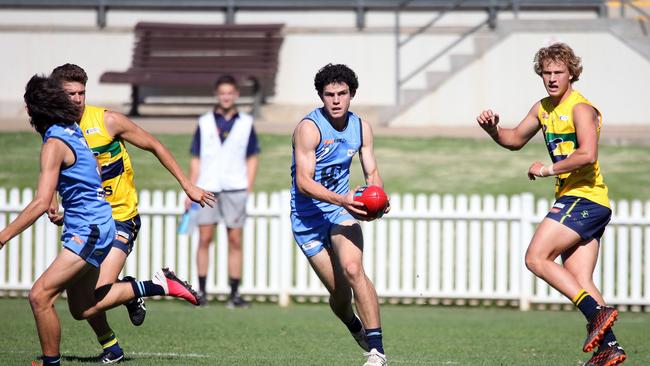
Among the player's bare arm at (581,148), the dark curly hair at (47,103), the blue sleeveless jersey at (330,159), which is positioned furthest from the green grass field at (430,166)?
the dark curly hair at (47,103)

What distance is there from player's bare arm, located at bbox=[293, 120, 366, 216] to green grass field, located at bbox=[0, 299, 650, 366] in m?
1.27

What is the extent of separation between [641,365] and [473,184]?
27.6 feet

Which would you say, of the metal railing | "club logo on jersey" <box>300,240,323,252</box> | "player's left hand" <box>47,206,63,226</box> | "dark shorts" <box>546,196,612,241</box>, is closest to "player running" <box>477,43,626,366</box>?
"dark shorts" <box>546,196,612,241</box>

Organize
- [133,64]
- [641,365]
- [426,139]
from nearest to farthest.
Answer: [641,365]
[426,139]
[133,64]

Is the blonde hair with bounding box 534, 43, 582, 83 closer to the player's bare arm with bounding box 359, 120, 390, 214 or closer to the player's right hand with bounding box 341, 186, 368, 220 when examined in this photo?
the player's bare arm with bounding box 359, 120, 390, 214

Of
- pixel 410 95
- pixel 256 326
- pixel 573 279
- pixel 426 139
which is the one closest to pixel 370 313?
pixel 573 279

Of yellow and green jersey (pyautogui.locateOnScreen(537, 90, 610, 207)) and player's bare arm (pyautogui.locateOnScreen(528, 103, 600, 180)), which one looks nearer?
player's bare arm (pyautogui.locateOnScreen(528, 103, 600, 180))

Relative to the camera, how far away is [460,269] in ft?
42.3

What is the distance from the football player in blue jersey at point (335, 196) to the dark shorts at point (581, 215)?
1.26m

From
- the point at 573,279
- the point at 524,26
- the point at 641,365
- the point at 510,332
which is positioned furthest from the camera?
the point at 524,26

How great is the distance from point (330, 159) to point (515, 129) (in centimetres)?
133

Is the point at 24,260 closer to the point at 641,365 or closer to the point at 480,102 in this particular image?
the point at 641,365

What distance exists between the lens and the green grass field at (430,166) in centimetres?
1650

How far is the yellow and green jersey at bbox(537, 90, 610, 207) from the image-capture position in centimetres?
762
